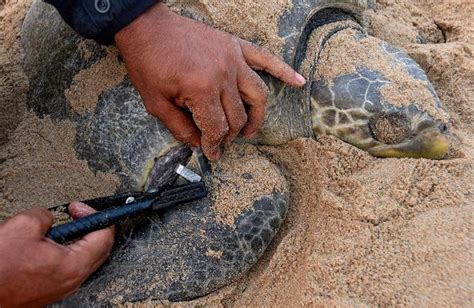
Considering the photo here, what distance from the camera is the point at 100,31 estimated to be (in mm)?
1243

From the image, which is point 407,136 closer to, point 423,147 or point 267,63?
point 423,147

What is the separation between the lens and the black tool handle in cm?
118

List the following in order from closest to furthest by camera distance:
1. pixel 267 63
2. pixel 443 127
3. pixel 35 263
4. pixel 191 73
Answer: pixel 35 263, pixel 191 73, pixel 267 63, pixel 443 127

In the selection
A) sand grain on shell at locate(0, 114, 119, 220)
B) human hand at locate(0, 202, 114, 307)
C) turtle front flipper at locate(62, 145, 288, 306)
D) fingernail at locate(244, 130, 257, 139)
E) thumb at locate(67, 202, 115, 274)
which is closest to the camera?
human hand at locate(0, 202, 114, 307)

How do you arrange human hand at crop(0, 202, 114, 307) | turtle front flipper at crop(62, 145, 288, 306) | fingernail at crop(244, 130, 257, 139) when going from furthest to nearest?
fingernail at crop(244, 130, 257, 139), turtle front flipper at crop(62, 145, 288, 306), human hand at crop(0, 202, 114, 307)

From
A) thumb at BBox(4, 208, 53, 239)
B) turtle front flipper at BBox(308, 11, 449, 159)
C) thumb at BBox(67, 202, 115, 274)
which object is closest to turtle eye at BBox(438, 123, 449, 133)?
turtle front flipper at BBox(308, 11, 449, 159)

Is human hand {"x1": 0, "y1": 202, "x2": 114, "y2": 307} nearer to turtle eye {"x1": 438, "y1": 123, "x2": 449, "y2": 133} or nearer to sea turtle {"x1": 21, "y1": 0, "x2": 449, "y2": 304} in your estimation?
sea turtle {"x1": 21, "y1": 0, "x2": 449, "y2": 304}

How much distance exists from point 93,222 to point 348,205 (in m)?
0.63

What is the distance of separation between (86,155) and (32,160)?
177mm

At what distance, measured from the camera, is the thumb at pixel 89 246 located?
116 centimetres

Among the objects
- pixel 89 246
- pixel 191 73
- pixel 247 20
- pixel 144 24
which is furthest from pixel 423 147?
pixel 89 246

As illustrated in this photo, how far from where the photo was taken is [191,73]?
1194 mm

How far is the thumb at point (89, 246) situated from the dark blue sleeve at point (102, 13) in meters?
0.42

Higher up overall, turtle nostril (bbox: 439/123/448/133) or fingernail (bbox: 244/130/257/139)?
fingernail (bbox: 244/130/257/139)
